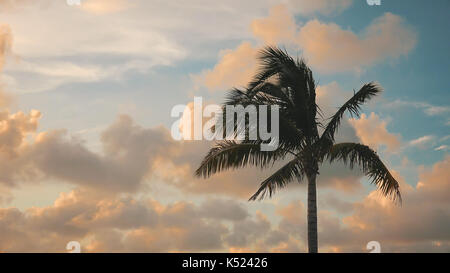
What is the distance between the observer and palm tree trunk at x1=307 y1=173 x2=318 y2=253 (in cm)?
1964

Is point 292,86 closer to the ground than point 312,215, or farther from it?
farther from it

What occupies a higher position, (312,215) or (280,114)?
(280,114)

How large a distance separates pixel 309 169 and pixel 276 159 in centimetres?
140

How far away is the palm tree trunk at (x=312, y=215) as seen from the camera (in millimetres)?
19641

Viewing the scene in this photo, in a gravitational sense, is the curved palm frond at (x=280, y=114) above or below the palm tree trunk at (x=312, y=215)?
above

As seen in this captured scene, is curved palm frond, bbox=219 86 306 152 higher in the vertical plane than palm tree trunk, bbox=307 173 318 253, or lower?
higher

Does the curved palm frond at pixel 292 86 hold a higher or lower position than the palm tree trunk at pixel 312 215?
higher

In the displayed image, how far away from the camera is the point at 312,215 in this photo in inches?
788
